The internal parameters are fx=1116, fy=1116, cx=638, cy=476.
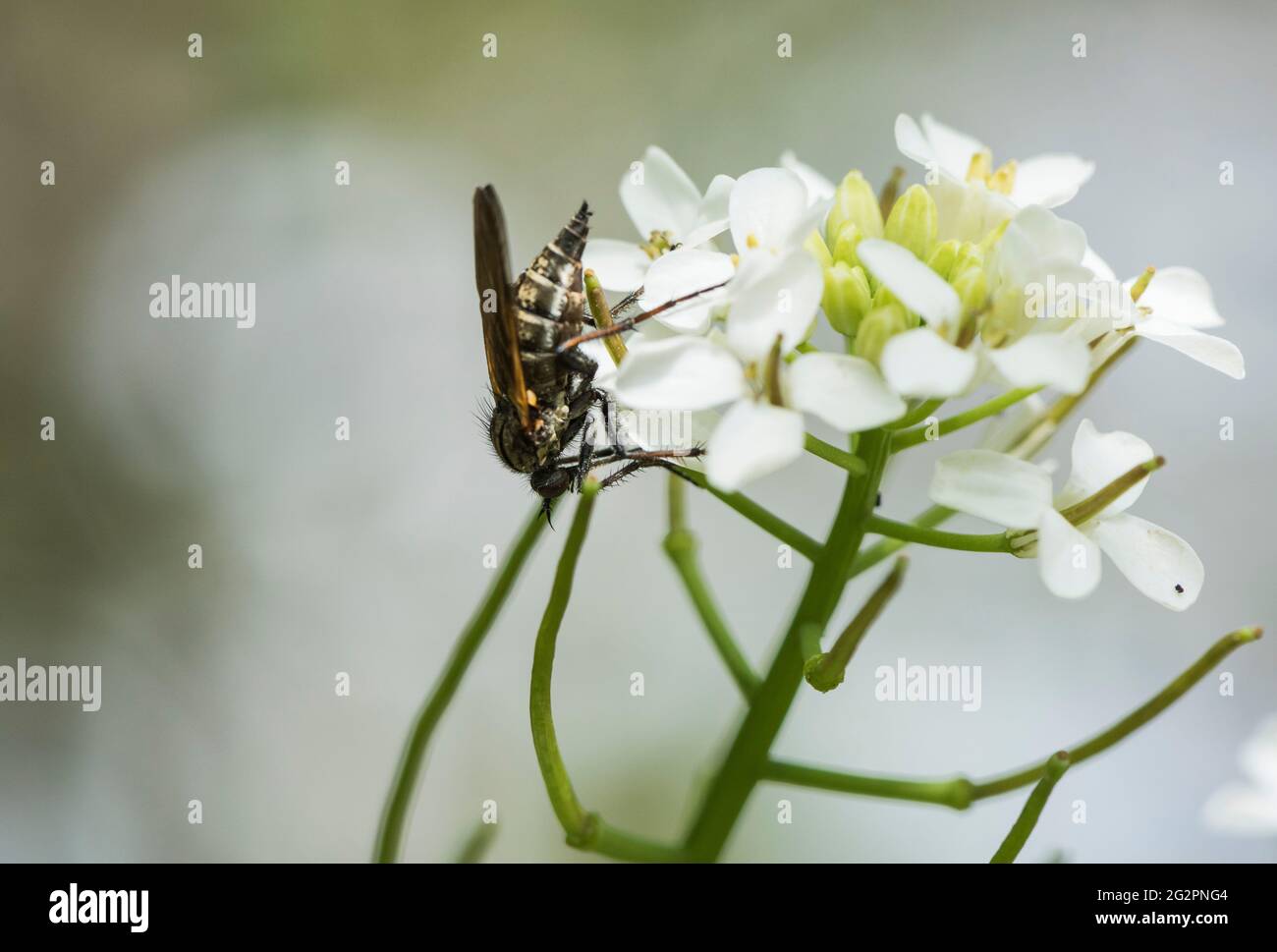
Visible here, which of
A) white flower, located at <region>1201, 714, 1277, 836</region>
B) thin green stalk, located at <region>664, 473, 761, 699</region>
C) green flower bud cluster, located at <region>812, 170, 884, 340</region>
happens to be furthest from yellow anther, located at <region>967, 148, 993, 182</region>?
white flower, located at <region>1201, 714, 1277, 836</region>

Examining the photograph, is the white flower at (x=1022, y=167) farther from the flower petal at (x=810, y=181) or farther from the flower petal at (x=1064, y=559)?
the flower petal at (x=1064, y=559)

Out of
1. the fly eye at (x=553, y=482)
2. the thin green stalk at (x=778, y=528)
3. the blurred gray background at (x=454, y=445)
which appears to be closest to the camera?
the thin green stalk at (x=778, y=528)

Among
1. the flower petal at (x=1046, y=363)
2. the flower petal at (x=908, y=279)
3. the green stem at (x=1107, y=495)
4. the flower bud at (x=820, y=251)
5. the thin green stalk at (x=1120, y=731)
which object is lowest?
the thin green stalk at (x=1120, y=731)

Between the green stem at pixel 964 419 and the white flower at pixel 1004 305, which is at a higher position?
the white flower at pixel 1004 305

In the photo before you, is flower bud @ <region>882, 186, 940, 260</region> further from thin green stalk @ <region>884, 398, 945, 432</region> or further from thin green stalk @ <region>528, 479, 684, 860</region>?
thin green stalk @ <region>528, 479, 684, 860</region>

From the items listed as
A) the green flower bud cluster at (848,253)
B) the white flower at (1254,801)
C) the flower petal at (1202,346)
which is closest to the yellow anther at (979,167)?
the green flower bud cluster at (848,253)

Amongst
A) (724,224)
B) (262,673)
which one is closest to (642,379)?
(724,224)

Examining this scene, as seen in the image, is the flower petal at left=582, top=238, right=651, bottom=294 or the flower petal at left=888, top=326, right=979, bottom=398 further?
the flower petal at left=582, top=238, right=651, bottom=294
